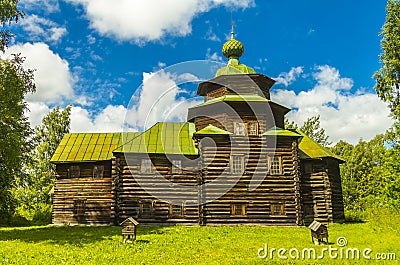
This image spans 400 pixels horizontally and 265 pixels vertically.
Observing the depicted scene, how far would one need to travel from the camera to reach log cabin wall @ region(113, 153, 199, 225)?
91.1ft

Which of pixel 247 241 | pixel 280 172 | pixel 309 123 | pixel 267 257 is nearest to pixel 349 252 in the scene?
pixel 267 257

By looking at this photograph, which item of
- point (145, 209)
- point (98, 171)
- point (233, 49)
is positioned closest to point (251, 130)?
point (233, 49)

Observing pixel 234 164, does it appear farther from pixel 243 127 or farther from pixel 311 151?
pixel 311 151

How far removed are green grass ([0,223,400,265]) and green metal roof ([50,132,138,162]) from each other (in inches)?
299

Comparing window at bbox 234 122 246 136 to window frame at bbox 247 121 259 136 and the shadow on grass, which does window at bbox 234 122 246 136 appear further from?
the shadow on grass

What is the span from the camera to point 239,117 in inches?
1154

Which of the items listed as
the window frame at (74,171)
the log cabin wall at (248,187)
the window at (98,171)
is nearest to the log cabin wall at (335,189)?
the log cabin wall at (248,187)

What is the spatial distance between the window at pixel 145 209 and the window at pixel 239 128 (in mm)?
8395

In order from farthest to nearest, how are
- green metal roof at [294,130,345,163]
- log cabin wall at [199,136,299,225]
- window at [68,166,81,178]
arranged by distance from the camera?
1. green metal roof at [294,130,345,163]
2. window at [68,166,81,178]
3. log cabin wall at [199,136,299,225]

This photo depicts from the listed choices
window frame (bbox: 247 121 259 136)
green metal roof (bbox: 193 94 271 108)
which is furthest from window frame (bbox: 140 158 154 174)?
window frame (bbox: 247 121 259 136)

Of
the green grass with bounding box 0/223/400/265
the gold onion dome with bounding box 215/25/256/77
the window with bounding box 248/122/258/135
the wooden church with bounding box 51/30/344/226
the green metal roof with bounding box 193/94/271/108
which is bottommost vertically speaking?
the green grass with bounding box 0/223/400/265

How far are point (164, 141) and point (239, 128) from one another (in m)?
6.14

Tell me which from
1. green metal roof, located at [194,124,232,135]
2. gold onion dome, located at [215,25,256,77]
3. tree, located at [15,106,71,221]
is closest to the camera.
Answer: green metal roof, located at [194,124,232,135]

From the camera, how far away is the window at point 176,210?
27.8m
